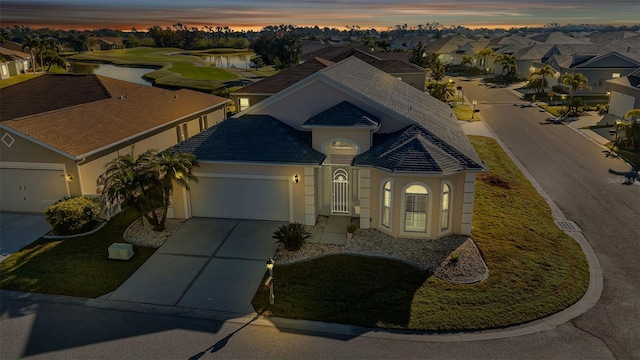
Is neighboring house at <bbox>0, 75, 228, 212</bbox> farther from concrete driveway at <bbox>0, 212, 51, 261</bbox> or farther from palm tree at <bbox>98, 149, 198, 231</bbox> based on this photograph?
palm tree at <bbox>98, 149, 198, 231</bbox>

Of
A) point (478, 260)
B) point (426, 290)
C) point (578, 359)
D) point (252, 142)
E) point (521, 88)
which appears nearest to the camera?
point (578, 359)

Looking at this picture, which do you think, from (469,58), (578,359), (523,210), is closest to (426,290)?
(578,359)

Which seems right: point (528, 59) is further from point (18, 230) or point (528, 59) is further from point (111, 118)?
point (18, 230)

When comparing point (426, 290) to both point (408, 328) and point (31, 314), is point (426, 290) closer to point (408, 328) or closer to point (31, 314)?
point (408, 328)

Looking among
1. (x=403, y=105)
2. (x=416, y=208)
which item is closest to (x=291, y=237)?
(x=416, y=208)

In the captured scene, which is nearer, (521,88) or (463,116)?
(463,116)

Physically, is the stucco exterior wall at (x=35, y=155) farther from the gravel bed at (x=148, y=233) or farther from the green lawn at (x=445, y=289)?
the green lawn at (x=445, y=289)
